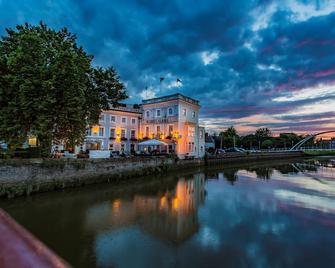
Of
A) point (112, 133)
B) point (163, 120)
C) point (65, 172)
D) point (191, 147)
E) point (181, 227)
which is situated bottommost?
point (181, 227)

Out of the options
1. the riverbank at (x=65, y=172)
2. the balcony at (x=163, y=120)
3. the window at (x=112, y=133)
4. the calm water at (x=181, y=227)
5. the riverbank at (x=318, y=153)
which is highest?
the balcony at (x=163, y=120)

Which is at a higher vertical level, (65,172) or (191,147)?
(191,147)

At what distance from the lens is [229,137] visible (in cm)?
6569

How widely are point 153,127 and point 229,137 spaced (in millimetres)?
41420

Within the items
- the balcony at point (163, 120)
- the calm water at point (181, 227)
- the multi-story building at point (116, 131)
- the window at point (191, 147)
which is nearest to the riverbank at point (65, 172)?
the calm water at point (181, 227)

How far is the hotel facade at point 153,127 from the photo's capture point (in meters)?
28.2

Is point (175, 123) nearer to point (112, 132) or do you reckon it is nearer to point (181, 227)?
point (112, 132)

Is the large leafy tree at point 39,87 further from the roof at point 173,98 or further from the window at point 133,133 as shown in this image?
the window at point 133,133

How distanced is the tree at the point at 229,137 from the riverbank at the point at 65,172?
1746 inches

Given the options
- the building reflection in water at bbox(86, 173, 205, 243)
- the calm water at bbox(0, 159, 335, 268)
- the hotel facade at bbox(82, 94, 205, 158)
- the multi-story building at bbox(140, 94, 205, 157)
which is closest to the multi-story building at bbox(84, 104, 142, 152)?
the hotel facade at bbox(82, 94, 205, 158)

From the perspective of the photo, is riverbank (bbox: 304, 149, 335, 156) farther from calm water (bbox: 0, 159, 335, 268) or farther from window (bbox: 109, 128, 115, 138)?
window (bbox: 109, 128, 115, 138)

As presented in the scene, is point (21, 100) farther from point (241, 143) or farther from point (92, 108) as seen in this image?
point (241, 143)

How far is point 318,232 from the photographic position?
8172 mm

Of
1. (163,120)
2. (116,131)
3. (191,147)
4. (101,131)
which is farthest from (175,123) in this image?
(101,131)
